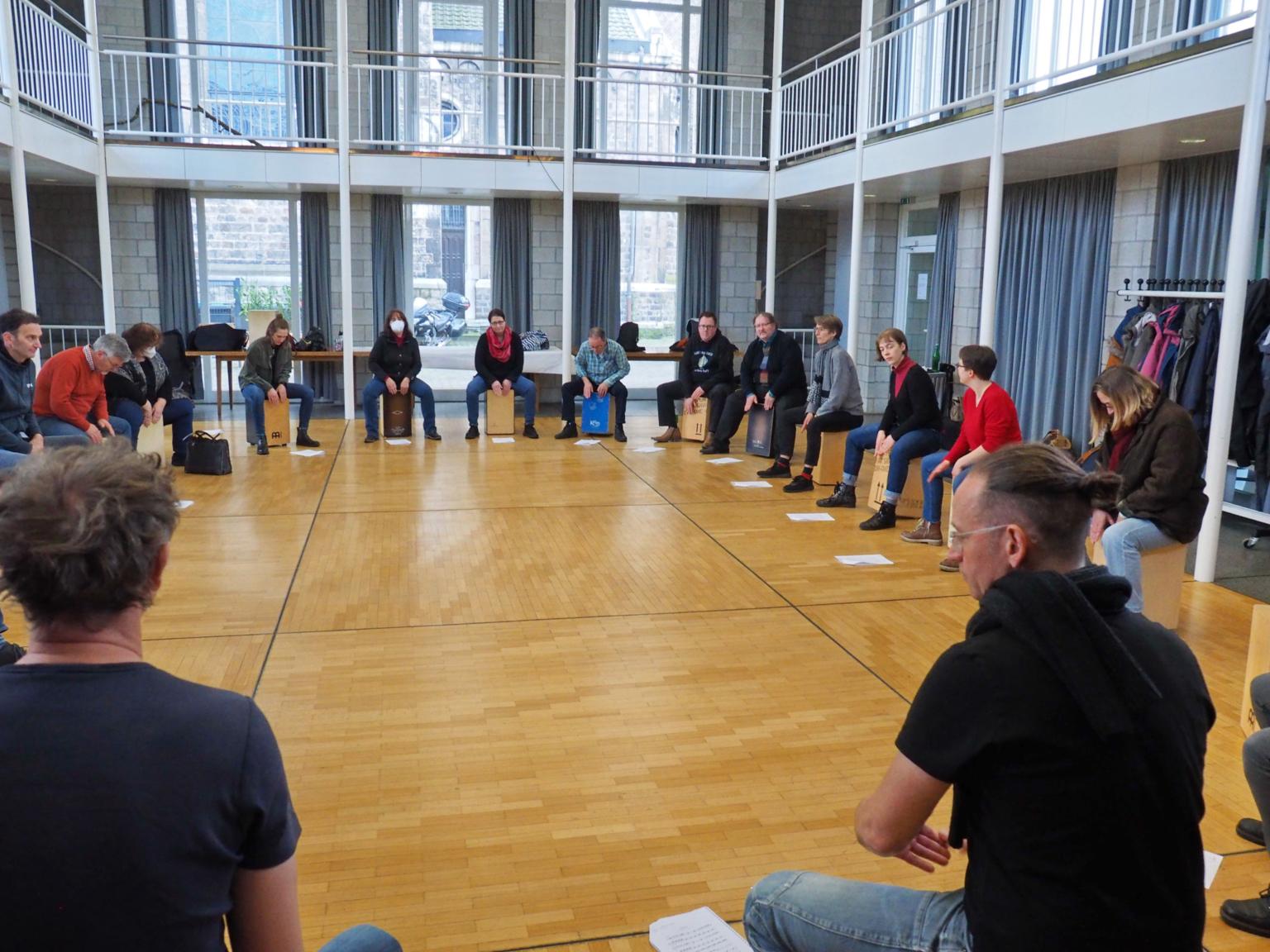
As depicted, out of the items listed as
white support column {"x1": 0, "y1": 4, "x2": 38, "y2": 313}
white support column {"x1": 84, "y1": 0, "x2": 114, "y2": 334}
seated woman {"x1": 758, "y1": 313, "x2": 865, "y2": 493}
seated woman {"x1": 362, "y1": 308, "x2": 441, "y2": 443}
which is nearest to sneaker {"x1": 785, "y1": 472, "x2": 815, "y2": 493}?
seated woman {"x1": 758, "y1": 313, "x2": 865, "y2": 493}

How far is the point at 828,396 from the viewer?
7902 millimetres

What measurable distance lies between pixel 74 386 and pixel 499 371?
4252 millimetres

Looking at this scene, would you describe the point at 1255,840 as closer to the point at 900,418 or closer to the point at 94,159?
the point at 900,418

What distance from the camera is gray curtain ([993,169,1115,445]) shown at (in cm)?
857

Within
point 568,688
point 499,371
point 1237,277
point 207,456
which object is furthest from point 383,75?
point 568,688

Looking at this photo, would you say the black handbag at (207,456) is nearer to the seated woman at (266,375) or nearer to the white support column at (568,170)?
the seated woman at (266,375)

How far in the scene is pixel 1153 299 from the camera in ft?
25.3

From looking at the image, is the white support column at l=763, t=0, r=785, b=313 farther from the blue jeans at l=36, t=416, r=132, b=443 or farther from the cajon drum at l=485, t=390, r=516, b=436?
the blue jeans at l=36, t=416, r=132, b=443

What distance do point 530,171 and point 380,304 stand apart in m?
2.58

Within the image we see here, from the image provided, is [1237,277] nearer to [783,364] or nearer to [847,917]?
[783,364]

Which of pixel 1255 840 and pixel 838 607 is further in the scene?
pixel 838 607

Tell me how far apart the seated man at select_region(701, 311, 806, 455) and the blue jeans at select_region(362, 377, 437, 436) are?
257 cm

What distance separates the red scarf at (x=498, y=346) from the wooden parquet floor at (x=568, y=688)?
3.03 metres

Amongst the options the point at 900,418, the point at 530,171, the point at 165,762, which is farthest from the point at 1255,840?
the point at 530,171
